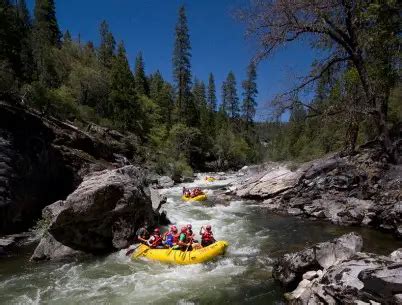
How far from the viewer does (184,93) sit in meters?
52.0

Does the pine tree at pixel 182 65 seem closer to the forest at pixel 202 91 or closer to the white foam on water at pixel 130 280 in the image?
the forest at pixel 202 91

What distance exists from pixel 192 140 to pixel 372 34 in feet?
139

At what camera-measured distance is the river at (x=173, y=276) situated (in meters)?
8.75

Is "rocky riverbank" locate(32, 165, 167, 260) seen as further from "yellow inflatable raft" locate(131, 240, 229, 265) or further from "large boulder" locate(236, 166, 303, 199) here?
"large boulder" locate(236, 166, 303, 199)

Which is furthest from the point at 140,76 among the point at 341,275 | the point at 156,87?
the point at 341,275

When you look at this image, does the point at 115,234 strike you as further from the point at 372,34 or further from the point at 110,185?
the point at 372,34

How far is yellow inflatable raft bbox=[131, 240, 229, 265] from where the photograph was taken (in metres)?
11.1

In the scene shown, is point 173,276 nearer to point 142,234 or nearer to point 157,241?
point 157,241

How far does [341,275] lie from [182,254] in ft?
18.8

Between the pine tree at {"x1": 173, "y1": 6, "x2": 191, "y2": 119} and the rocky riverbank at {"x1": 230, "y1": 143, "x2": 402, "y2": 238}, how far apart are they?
31.8 metres

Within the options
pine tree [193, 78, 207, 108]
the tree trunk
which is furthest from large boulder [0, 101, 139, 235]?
pine tree [193, 78, 207, 108]

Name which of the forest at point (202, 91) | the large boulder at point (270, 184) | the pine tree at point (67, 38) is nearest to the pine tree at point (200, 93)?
the forest at point (202, 91)

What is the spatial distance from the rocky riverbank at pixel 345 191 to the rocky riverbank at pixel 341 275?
5375 millimetres

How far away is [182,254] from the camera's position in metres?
11.3
